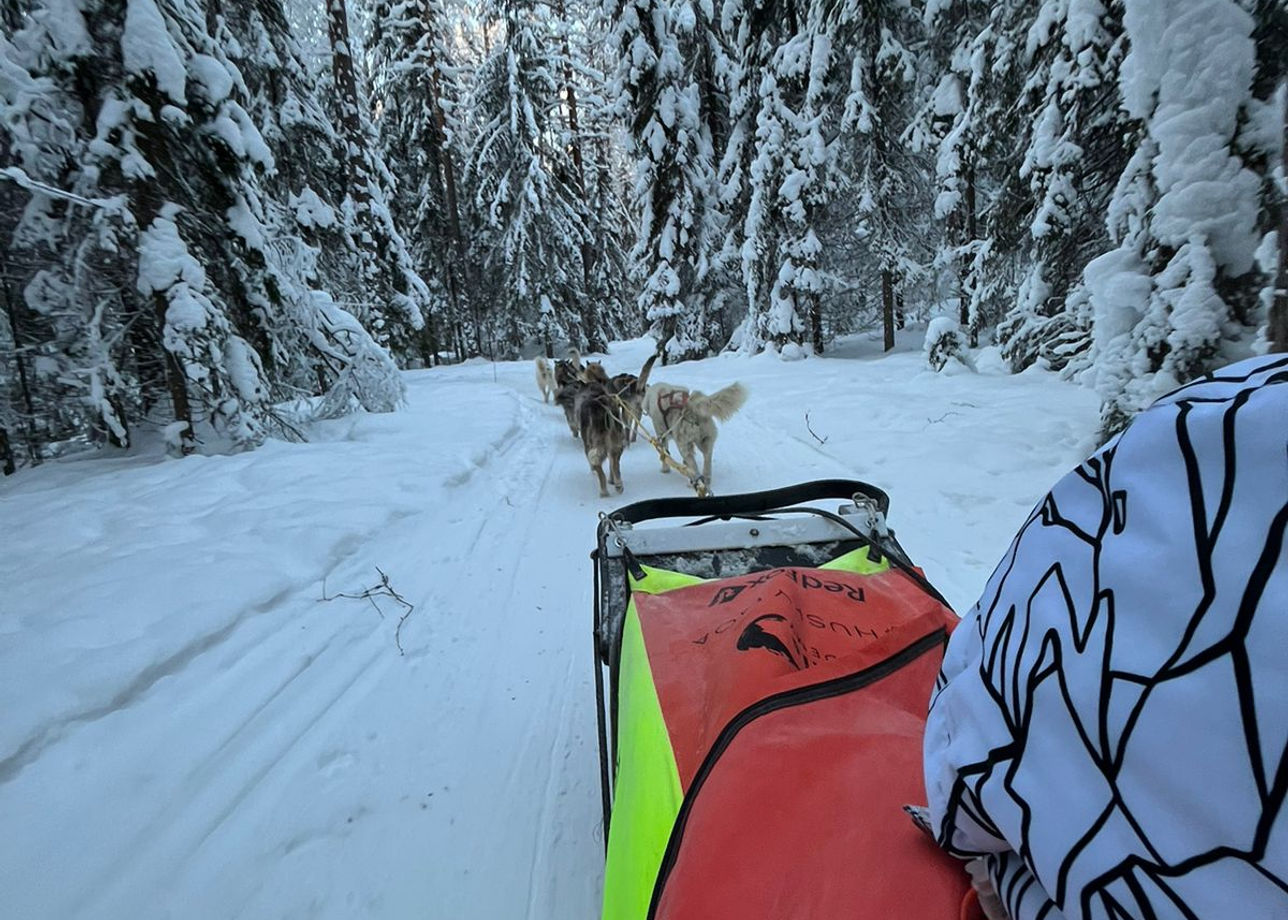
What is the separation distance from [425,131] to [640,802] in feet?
83.0

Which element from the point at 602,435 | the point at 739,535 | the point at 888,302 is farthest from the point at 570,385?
the point at 888,302

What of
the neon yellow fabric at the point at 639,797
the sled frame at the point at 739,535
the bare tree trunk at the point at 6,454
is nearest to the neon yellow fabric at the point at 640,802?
the neon yellow fabric at the point at 639,797

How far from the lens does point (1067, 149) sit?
19.8 ft

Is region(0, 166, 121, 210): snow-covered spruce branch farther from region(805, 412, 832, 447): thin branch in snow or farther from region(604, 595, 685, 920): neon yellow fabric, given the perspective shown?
region(805, 412, 832, 447): thin branch in snow

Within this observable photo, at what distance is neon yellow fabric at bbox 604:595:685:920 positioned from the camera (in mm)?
1139

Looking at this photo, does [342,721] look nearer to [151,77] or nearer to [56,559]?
[56,559]

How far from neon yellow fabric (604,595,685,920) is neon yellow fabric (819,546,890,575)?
1027 mm

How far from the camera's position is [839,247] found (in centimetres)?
1576

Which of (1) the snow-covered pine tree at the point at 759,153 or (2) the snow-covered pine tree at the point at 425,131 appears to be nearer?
(1) the snow-covered pine tree at the point at 759,153

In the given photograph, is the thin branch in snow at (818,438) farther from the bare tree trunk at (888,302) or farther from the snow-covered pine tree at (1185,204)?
the bare tree trunk at (888,302)

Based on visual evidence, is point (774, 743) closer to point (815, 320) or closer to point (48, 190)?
point (48, 190)

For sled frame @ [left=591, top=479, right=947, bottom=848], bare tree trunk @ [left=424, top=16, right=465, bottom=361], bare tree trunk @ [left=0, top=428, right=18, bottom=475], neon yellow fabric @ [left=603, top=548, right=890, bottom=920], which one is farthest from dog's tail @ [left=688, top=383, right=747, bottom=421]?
bare tree trunk @ [left=424, top=16, right=465, bottom=361]

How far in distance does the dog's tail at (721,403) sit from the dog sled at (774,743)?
12.4ft

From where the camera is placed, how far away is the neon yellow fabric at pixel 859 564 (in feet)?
7.46
